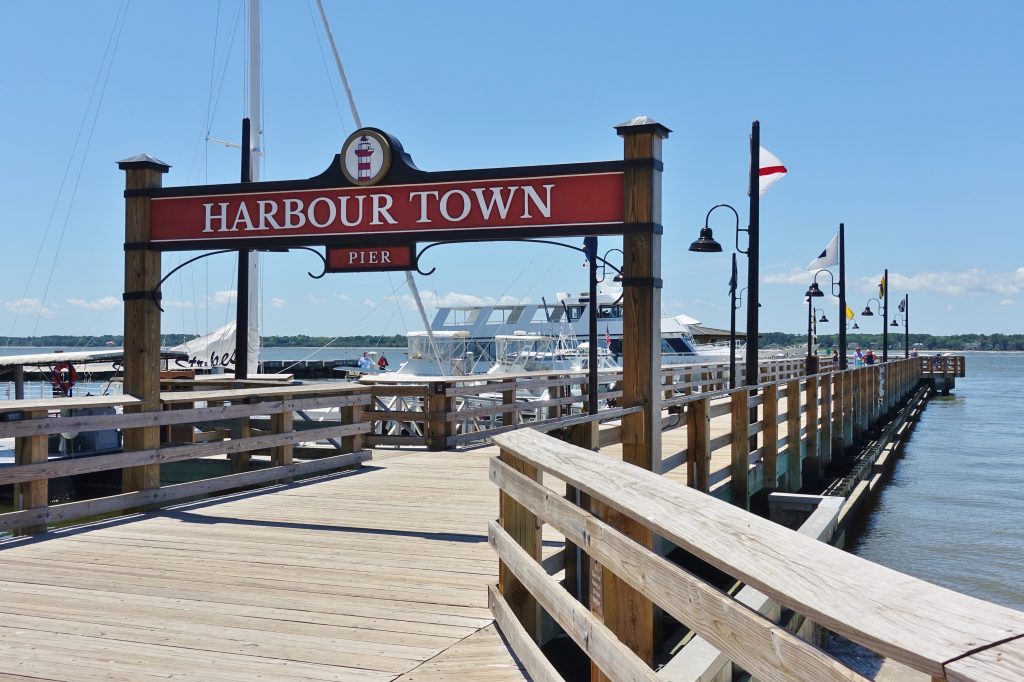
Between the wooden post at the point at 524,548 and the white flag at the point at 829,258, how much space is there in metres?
24.3

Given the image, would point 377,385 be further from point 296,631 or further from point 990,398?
point 990,398

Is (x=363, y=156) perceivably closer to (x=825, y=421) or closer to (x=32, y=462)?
(x=32, y=462)

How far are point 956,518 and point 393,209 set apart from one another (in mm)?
10562

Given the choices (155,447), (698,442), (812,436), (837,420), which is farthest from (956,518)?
(155,447)

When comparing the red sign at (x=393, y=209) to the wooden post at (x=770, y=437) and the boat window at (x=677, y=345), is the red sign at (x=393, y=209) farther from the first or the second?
the boat window at (x=677, y=345)

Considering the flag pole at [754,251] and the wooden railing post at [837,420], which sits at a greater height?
the flag pole at [754,251]

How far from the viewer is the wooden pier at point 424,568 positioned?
1.80 meters

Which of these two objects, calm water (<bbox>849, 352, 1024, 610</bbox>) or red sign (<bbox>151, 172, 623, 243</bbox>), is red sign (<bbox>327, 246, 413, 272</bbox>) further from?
calm water (<bbox>849, 352, 1024, 610</bbox>)

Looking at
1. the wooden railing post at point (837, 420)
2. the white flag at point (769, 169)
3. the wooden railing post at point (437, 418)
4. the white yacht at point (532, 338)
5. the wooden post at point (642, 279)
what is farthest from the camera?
the white yacht at point (532, 338)

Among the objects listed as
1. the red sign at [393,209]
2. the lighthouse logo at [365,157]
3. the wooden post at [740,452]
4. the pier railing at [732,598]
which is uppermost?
the lighthouse logo at [365,157]

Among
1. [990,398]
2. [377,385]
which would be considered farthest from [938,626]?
[990,398]

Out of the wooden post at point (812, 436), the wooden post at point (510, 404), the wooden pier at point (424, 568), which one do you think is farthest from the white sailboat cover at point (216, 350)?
the wooden post at point (812, 436)

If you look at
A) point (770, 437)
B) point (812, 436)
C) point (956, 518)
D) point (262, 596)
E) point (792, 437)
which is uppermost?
point (770, 437)

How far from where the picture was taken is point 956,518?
14.4m
